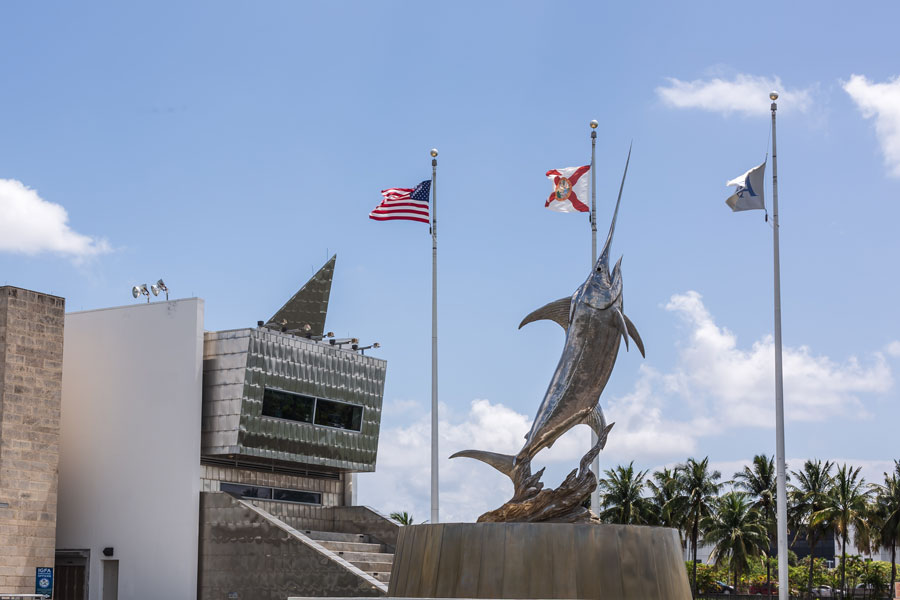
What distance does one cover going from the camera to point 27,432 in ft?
117

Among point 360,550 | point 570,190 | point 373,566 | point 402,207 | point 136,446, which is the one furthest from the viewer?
point 360,550

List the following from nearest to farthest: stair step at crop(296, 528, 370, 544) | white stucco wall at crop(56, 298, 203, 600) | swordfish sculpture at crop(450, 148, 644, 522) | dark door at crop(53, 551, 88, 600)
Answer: swordfish sculpture at crop(450, 148, 644, 522) < white stucco wall at crop(56, 298, 203, 600) < dark door at crop(53, 551, 88, 600) < stair step at crop(296, 528, 370, 544)

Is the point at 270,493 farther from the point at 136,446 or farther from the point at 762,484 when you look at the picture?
the point at 762,484

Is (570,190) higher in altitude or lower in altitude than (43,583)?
higher

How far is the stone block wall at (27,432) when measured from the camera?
34812mm

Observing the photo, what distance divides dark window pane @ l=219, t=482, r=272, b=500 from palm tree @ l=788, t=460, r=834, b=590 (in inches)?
1242

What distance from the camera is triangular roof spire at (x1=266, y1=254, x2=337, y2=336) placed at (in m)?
42.0

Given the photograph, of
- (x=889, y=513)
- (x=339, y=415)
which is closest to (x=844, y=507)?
(x=889, y=513)

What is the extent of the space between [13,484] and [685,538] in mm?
39073

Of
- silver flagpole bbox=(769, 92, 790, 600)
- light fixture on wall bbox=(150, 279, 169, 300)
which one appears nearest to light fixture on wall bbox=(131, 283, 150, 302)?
light fixture on wall bbox=(150, 279, 169, 300)

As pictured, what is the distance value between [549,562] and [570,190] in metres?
14.9

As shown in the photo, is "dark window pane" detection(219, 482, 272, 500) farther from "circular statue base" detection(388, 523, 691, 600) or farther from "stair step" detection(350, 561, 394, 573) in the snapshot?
"circular statue base" detection(388, 523, 691, 600)

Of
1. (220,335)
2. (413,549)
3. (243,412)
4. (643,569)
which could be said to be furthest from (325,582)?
(643,569)

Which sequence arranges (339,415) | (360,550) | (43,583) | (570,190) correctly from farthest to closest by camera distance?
1. (339,415)
2. (360,550)
3. (43,583)
4. (570,190)
